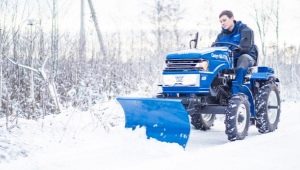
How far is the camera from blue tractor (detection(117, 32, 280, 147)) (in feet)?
24.2

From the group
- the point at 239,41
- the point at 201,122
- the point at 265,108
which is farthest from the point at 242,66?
the point at 201,122

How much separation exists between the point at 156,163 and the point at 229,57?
10.0 ft

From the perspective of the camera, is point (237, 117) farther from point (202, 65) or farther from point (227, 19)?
point (227, 19)

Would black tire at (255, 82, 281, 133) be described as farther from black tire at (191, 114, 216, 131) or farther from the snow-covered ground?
black tire at (191, 114, 216, 131)

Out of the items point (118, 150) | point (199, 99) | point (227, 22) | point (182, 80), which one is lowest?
point (118, 150)

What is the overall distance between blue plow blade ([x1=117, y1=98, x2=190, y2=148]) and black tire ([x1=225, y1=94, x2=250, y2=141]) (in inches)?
28.9

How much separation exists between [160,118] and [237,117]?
120 centimetres

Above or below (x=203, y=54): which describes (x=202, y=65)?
below

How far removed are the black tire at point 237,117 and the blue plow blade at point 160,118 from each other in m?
0.74

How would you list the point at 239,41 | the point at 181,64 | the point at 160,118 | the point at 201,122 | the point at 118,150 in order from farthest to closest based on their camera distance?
the point at 201,122, the point at 239,41, the point at 181,64, the point at 160,118, the point at 118,150

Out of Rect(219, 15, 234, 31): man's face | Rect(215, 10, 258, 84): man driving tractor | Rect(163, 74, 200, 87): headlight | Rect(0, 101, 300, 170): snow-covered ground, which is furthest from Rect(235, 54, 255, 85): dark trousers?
Rect(0, 101, 300, 170): snow-covered ground

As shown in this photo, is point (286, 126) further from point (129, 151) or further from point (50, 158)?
point (50, 158)

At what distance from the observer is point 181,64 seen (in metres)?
7.79

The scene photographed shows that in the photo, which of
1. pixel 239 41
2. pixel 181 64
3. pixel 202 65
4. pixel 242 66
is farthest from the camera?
pixel 239 41
